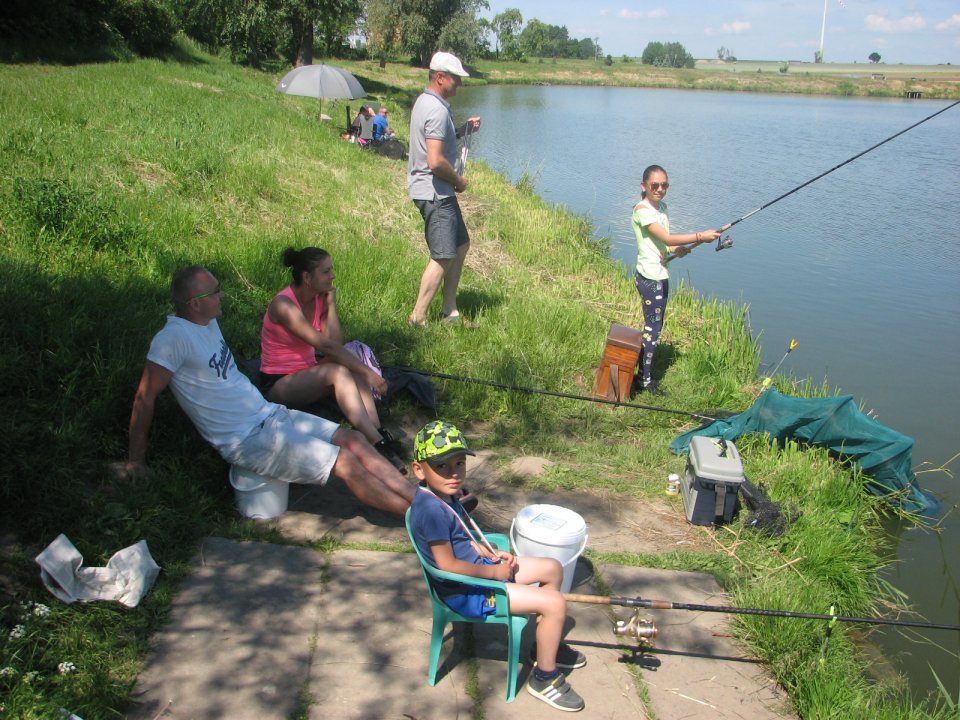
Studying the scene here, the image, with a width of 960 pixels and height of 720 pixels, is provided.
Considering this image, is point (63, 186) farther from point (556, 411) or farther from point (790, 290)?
point (790, 290)

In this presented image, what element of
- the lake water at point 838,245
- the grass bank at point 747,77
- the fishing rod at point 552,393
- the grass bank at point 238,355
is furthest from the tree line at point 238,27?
the fishing rod at point 552,393

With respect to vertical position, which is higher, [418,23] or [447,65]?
[418,23]

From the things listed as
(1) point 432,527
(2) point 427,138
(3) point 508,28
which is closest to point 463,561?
(1) point 432,527

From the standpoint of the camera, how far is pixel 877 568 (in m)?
4.66

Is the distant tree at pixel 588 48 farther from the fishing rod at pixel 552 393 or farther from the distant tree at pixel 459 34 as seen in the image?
the fishing rod at pixel 552 393

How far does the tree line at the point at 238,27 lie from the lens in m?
20.8

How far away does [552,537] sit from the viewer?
3418 mm

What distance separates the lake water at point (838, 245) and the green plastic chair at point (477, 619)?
7.23 ft

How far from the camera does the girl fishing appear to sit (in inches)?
224

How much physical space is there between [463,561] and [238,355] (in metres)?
2.79

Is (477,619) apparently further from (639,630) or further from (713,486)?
(713,486)

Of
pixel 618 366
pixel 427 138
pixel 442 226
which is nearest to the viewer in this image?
pixel 618 366

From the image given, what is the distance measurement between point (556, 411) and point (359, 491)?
214cm

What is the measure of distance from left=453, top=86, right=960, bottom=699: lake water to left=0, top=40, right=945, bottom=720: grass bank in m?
0.59
